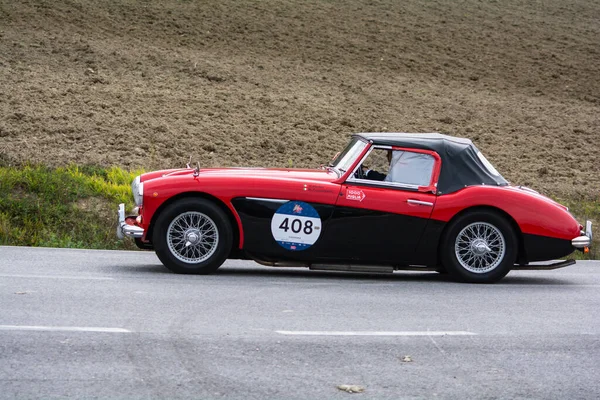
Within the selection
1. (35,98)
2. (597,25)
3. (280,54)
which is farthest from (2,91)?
(597,25)

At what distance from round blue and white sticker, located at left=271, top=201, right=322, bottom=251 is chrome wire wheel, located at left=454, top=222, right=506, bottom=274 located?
5.08ft

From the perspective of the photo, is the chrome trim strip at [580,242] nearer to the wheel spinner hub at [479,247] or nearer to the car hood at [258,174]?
the wheel spinner hub at [479,247]

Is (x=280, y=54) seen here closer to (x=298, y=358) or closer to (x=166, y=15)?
(x=166, y=15)

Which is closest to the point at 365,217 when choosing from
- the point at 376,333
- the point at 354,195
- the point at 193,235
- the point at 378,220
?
the point at 378,220

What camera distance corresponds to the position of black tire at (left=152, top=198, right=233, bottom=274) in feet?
33.9

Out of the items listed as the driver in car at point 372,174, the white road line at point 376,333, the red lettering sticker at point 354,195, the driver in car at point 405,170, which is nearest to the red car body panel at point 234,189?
the red lettering sticker at point 354,195

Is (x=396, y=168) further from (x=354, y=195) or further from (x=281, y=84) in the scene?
(x=281, y=84)

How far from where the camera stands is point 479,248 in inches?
424

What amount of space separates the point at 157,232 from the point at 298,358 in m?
3.85

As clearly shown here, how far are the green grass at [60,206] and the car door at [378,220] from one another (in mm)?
4329

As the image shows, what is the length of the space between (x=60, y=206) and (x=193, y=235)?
188 inches

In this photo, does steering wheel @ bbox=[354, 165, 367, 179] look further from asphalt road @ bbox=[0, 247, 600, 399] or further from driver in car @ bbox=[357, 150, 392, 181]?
asphalt road @ bbox=[0, 247, 600, 399]

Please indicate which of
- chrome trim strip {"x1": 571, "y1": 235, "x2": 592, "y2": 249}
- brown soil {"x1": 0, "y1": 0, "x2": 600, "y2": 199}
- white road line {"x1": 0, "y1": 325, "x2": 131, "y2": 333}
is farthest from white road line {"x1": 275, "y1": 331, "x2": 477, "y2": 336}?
brown soil {"x1": 0, "y1": 0, "x2": 600, "y2": 199}

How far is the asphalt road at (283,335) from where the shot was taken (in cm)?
620
